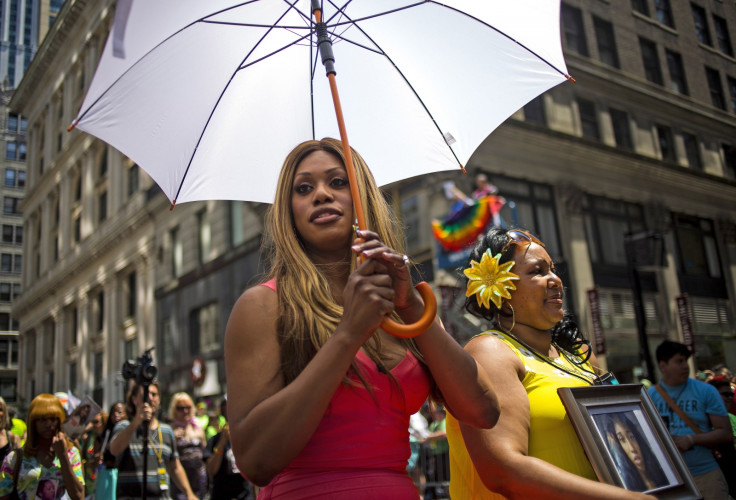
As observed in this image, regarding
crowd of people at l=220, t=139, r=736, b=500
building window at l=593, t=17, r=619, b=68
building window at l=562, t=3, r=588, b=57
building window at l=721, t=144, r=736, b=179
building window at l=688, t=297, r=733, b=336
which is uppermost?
building window at l=562, t=3, r=588, b=57

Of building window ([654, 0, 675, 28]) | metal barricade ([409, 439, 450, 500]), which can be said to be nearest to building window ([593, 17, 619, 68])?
building window ([654, 0, 675, 28])

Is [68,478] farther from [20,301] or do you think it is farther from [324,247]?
[20,301]

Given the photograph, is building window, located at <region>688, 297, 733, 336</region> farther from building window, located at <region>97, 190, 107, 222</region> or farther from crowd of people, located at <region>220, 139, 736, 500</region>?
building window, located at <region>97, 190, 107, 222</region>

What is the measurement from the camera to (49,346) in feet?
119

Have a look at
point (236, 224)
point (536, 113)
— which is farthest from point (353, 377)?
point (236, 224)

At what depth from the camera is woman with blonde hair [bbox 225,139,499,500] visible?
1465 millimetres

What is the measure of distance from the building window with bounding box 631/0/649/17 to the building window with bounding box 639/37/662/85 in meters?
0.70

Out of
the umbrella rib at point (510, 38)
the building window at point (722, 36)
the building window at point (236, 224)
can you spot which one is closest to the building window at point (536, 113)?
the building window at point (722, 36)

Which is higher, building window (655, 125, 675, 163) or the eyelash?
building window (655, 125, 675, 163)

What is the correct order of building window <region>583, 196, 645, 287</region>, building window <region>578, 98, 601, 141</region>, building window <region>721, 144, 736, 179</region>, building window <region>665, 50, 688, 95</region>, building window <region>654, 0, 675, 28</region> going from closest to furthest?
building window <region>721, 144, 736, 179</region>
building window <region>654, 0, 675, 28</region>
building window <region>665, 50, 688, 95</region>
building window <region>583, 196, 645, 287</region>
building window <region>578, 98, 601, 141</region>

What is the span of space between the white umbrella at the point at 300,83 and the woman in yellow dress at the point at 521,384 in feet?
1.67

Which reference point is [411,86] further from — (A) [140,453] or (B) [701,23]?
(B) [701,23]

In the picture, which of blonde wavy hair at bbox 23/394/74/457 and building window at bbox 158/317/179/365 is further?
building window at bbox 158/317/179/365

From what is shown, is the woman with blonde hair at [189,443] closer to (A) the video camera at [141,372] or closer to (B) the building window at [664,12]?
(A) the video camera at [141,372]
